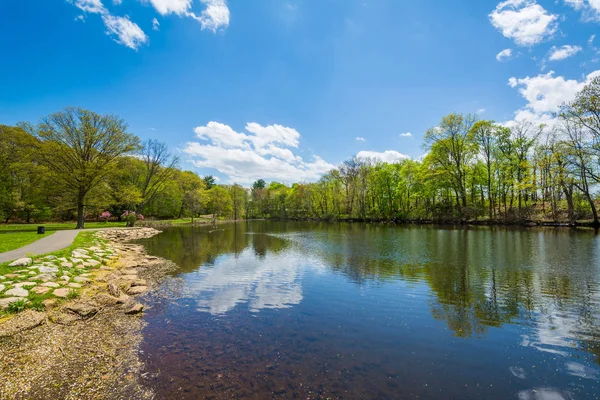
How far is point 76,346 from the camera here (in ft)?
20.6

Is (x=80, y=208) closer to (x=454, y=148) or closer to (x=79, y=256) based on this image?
(x=79, y=256)

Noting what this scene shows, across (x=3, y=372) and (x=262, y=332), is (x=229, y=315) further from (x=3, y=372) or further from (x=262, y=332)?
(x=3, y=372)

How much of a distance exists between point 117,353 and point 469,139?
5835 cm

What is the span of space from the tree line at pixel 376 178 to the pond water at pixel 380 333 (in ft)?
91.2

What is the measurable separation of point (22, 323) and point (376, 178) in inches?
2744

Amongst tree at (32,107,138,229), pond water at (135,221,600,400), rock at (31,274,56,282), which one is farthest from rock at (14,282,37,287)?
tree at (32,107,138,229)

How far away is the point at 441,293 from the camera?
10789mm

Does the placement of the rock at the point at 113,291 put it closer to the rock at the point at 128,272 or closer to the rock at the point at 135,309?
the rock at the point at 135,309

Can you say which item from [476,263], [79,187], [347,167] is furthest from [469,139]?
[79,187]

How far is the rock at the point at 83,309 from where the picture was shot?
26.4 feet

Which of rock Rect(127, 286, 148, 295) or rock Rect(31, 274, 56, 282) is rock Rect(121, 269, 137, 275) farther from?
rock Rect(31, 274, 56, 282)

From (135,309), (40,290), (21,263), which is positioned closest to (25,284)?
(40,290)

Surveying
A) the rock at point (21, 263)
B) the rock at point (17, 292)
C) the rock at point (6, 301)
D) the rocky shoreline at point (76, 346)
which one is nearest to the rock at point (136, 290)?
the rocky shoreline at point (76, 346)

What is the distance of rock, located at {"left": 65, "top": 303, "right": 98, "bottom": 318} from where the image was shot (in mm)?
8047
